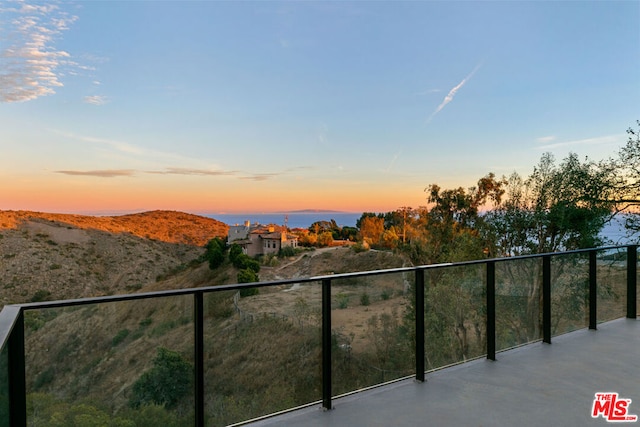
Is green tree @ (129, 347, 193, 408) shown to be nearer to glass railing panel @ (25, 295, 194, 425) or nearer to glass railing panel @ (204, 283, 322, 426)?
glass railing panel @ (25, 295, 194, 425)

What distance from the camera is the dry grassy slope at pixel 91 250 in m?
27.2

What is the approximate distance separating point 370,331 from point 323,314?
4.67ft

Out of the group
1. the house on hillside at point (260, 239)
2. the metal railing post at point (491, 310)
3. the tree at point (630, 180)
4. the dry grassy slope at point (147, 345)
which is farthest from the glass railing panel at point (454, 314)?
the house on hillside at point (260, 239)

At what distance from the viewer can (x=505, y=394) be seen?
3139 mm

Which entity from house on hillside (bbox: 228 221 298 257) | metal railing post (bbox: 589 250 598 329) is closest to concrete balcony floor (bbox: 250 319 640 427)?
metal railing post (bbox: 589 250 598 329)

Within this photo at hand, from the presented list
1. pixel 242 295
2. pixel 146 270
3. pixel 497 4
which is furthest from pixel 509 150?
pixel 146 270

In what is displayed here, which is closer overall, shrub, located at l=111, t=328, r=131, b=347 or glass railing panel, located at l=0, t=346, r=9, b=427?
glass railing panel, located at l=0, t=346, r=9, b=427

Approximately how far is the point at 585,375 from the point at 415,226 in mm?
18127

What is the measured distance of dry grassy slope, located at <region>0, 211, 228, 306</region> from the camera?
27.2m

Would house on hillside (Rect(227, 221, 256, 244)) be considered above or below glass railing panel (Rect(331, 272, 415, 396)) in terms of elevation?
below

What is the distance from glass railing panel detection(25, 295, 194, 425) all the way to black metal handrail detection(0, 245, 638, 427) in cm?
5

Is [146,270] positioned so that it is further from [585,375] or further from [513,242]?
[585,375]

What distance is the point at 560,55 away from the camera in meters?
13.9

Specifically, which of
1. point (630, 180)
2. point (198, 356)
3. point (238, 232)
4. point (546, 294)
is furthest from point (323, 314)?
point (238, 232)
